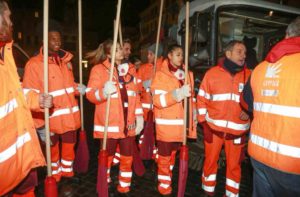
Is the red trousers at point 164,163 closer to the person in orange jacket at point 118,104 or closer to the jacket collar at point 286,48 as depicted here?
the person in orange jacket at point 118,104

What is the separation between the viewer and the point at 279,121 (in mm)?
2088

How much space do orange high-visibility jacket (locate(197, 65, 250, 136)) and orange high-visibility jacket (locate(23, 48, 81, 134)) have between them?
6.47ft

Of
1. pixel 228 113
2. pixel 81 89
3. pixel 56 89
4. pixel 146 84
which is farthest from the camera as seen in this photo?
pixel 146 84

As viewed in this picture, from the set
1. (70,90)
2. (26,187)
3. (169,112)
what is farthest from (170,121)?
(26,187)

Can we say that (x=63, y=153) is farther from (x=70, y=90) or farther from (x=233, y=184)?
(x=233, y=184)

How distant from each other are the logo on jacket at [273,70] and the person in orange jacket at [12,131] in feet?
6.20

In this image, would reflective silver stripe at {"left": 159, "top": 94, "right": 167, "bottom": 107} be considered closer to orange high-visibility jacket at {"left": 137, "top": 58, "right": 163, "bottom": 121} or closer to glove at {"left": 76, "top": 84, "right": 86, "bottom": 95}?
glove at {"left": 76, "top": 84, "right": 86, "bottom": 95}

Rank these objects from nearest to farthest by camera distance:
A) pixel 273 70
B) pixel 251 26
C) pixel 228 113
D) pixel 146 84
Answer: pixel 273 70 < pixel 228 113 < pixel 251 26 < pixel 146 84

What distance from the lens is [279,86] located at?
211 cm

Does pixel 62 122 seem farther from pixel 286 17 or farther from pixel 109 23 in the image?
pixel 109 23

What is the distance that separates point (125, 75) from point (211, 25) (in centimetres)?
183

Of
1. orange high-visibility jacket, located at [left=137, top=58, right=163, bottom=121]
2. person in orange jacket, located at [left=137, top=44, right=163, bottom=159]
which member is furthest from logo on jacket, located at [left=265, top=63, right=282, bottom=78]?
orange high-visibility jacket, located at [left=137, top=58, right=163, bottom=121]

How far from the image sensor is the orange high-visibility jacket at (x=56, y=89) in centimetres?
392

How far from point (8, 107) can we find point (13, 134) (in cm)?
20
